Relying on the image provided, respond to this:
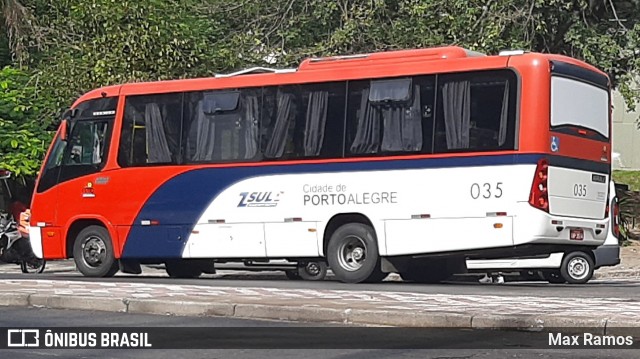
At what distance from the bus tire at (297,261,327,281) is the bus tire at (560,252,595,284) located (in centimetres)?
387

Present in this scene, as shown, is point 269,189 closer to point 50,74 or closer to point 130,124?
point 130,124

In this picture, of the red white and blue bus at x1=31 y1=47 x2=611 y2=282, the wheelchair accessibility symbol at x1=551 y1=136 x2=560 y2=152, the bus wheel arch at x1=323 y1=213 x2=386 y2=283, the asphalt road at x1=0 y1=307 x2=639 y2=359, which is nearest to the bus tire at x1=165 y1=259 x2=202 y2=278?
the red white and blue bus at x1=31 y1=47 x2=611 y2=282

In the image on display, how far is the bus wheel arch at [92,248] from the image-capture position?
1931cm

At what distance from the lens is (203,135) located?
18.5m

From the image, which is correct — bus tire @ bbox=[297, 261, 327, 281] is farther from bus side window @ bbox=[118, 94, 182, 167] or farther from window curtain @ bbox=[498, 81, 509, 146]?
window curtain @ bbox=[498, 81, 509, 146]

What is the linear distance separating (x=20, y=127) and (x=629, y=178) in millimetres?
21346

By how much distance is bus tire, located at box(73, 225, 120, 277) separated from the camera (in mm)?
19297

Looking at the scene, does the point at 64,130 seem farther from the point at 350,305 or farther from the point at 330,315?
the point at 330,315

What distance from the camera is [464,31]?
2552 centimetres

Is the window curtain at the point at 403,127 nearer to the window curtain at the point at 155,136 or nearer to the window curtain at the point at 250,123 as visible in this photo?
the window curtain at the point at 250,123

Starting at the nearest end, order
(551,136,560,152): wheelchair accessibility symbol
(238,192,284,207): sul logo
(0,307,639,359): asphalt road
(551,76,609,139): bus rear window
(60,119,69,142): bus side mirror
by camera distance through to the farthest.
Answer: (0,307,639,359): asphalt road
(551,136,560,152): wheelchair accessibility symbol
(551,76,609,139): bus rear window
(238,192,284,207): sul logo
(60,119,69,142): bus side mirror

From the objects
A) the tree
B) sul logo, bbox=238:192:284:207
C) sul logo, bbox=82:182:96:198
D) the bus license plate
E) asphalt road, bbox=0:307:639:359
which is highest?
the tree

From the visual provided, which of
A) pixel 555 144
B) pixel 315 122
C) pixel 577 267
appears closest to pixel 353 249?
pixel 315 122

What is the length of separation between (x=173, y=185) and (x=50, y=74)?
29.2ft
